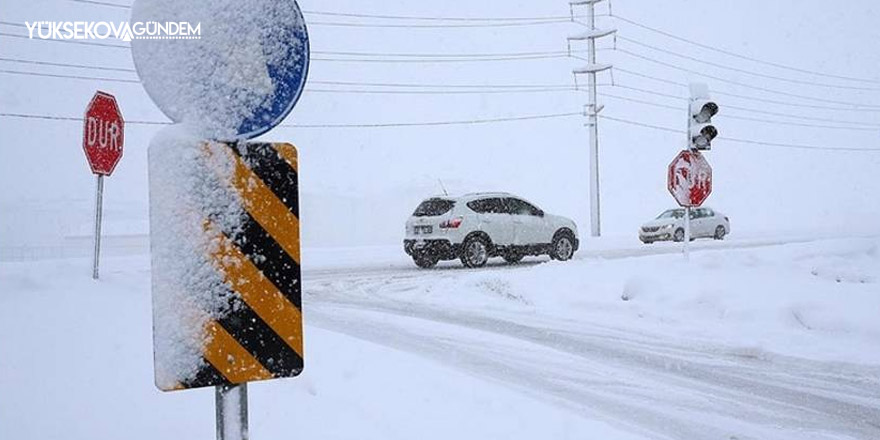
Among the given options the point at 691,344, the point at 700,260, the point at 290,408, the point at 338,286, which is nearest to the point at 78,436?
the point at 290,408

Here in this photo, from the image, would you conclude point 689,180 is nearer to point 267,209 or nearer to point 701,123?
point 701,123

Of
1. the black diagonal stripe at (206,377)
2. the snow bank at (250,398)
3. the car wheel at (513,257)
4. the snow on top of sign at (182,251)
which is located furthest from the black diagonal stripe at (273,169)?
the car wheel at (513,257)

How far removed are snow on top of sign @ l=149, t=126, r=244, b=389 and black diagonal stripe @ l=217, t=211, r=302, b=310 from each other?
0.08 m

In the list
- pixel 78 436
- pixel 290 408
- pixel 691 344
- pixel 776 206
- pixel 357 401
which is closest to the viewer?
pixel 78 436

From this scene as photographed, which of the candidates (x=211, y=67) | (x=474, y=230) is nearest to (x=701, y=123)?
(x=474, y=230)

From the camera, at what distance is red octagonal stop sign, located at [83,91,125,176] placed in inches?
332

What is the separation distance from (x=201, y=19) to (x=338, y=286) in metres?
9.64

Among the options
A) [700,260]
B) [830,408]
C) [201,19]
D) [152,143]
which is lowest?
[830,408]

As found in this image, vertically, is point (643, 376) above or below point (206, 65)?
below

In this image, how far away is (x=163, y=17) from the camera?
2461 millimetres

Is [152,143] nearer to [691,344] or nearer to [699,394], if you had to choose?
[699,394]

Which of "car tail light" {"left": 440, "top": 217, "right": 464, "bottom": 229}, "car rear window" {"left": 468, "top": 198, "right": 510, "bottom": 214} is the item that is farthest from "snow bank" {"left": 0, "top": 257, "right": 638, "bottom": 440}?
"car rear window" {"left": 468, "top": 198, "right": 510, "bottom": 214}

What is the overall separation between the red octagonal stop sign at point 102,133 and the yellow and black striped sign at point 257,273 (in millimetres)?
7085

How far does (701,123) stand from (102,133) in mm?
8876
